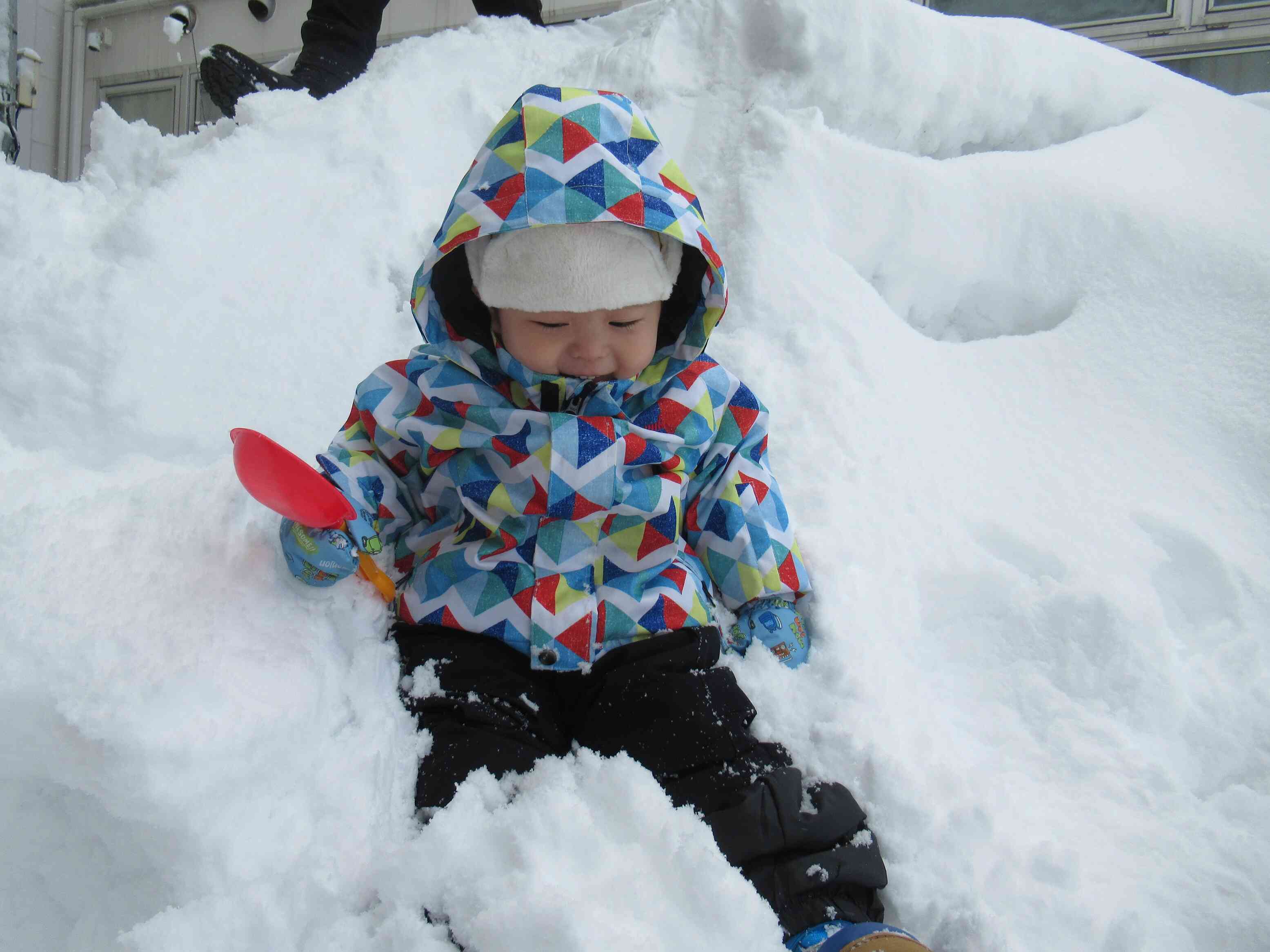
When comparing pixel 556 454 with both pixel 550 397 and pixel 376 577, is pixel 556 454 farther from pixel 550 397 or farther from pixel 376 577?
pixel 376 577

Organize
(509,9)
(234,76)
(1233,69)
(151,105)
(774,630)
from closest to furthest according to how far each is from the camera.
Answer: (774,630) → (234,76) → (509,9) → (1233,69) → (151,105)

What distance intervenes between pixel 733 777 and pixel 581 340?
494 mm

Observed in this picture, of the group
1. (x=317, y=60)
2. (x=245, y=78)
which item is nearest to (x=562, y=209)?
(x=245, y=78)

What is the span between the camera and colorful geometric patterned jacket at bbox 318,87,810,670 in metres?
0.93

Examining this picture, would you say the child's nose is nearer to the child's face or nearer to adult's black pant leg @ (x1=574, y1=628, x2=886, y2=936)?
the child's face

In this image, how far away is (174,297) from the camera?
137 centimetres

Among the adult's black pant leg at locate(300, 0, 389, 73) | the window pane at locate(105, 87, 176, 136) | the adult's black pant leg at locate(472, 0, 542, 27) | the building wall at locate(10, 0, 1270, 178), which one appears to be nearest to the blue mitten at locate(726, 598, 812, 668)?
the adult's black pant leg at locate(300, 0, 389, 73)

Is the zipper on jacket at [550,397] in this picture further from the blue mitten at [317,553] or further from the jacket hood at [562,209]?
the blue mitten at [317,553]

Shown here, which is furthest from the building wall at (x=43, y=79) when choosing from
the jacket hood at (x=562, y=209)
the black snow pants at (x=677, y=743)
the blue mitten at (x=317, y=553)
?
the black snow pants at (x=677, y=743)

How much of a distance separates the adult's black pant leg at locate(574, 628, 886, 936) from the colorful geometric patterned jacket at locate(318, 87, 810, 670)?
50mm

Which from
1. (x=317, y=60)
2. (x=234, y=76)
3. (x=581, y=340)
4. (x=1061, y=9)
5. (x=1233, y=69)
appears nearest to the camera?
(x=581, y=340)

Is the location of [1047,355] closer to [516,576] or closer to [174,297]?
[516,576]

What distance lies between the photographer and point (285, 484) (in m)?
0.81

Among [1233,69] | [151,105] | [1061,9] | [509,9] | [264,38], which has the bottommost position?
[151,105]
